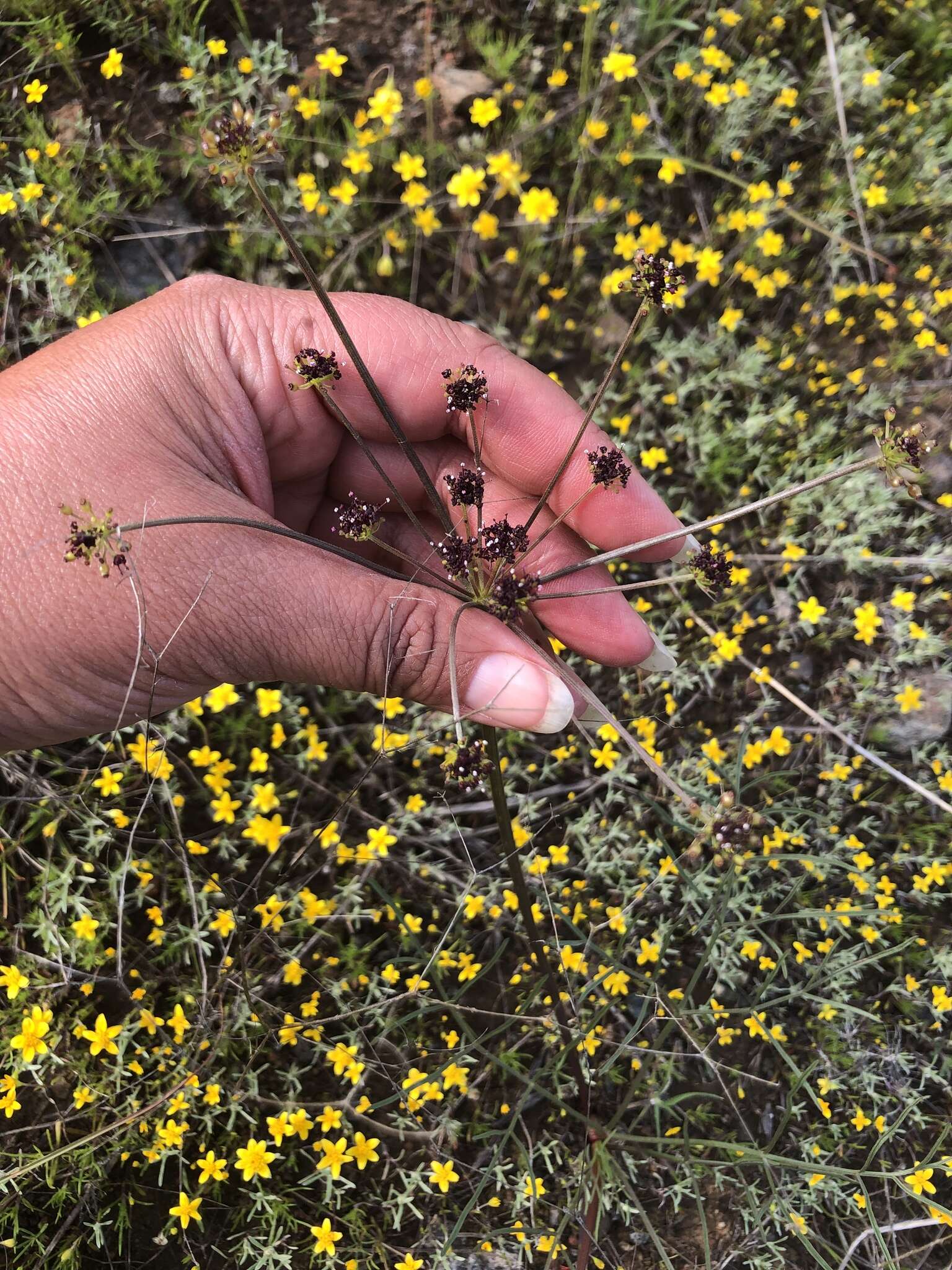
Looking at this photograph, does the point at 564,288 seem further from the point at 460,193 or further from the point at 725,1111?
the point at 725,1111

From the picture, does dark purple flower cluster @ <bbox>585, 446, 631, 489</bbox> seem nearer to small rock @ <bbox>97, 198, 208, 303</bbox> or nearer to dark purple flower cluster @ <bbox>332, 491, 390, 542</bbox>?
dark purple flower cluster @ <bbox>332, 491, 390, 542</bbox>

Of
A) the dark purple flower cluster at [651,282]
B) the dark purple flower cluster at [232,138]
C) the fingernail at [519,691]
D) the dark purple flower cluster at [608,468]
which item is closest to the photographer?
the dark purple flower cluster at [232,138]

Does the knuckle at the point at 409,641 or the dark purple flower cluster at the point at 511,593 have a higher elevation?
the dark purple flower cluster at the point at 511,593

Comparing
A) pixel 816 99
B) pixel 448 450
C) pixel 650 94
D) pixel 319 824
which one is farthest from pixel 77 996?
pixel 816 99

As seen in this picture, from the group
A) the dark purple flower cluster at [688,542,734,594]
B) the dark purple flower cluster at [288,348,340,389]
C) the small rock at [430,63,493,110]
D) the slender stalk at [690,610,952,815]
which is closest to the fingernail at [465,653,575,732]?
the dark purple flower cluster at [688,542,734,594]

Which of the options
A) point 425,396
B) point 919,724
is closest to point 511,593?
point 425,396

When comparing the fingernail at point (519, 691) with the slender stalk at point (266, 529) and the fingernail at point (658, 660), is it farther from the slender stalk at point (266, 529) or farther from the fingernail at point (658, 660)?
the fingernail at point (658, 660)

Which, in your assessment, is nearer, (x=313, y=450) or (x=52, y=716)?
(x=52, y=716)

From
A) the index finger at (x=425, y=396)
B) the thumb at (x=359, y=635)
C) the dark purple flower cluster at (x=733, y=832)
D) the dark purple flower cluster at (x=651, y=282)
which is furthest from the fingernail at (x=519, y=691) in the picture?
the dark purple flower cluster at (x=651, y=282)
